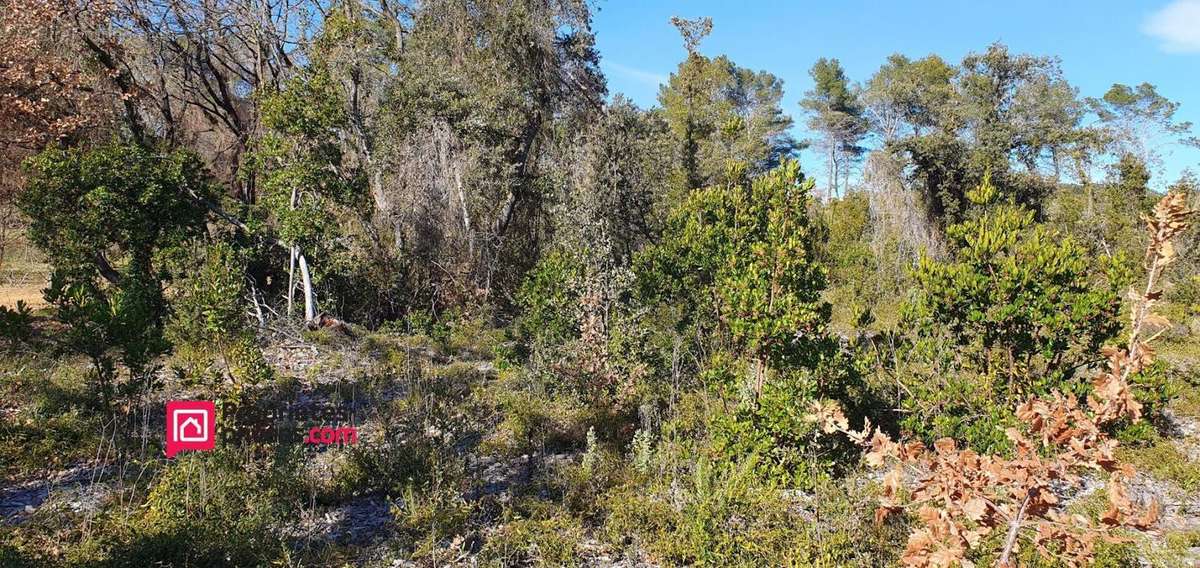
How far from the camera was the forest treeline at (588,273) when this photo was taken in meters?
3.81

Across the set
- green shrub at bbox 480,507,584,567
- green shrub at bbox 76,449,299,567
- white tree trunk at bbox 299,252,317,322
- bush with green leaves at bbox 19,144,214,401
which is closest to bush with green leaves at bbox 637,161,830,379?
green shrub at bbox 480,507,584,567

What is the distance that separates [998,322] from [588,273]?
12.5 ft

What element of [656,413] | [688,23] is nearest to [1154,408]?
[656,413]

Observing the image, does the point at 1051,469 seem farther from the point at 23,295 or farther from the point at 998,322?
the point at 23,295

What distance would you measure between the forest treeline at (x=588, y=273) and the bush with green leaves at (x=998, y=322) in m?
0.03

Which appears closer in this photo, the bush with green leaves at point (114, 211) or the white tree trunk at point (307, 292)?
the bush with green leaves at point (114, 211)

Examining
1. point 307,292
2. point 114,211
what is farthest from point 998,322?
point 114,211

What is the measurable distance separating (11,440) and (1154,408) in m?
9.59

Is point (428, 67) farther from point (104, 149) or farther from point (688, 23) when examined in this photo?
point (688, 23)

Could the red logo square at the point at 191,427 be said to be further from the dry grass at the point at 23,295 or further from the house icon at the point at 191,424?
the dry grass at the point at 23,295

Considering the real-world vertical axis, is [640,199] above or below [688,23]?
below

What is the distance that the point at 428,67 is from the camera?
11.4 meters

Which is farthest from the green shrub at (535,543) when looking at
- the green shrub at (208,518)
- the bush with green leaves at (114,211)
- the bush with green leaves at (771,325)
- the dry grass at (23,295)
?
the dry grass at (23,295)

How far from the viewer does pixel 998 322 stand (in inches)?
195
